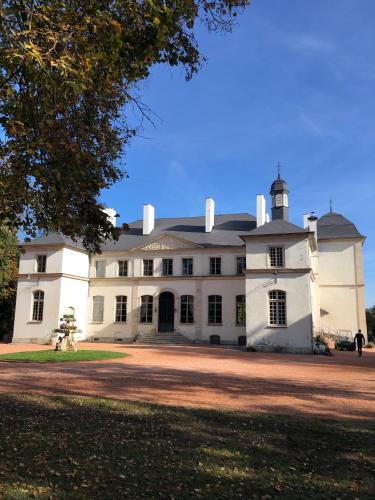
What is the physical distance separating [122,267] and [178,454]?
28.3m

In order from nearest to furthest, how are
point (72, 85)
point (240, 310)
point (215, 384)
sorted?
point (72, 85) → point (215, 384) → point (240, 310)

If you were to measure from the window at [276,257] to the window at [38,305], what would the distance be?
15650 mm

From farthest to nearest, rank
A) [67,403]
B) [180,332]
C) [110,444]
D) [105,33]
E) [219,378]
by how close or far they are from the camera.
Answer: [180,332] < [219,378] < [67,403] < [110,444] < [105,33]

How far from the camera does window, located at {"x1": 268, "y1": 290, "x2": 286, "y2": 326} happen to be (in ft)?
85.4

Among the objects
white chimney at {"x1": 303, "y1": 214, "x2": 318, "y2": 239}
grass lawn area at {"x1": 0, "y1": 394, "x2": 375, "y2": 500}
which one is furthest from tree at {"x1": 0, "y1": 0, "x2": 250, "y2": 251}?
Answer: white chimney at {"x1": 303, "y1": 214, "x2": 318, "y2": 239}

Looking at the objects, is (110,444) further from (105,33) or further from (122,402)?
(105,33)

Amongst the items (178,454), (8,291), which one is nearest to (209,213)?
(8,291)

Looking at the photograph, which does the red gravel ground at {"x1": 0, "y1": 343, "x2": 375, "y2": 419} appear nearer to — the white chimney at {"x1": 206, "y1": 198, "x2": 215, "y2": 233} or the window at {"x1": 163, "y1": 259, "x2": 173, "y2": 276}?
the window at {"x1": 163, "y1": 259, "x2": 173, "y2": 276}

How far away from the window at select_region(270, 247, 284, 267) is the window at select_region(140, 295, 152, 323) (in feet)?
32.5

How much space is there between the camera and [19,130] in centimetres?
541

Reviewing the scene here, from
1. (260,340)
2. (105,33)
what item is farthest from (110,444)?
(260,340)

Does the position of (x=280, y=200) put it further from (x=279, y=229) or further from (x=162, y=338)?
(x=162, y=338)

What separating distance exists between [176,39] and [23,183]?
3.10 metres

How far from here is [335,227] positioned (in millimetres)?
37188
